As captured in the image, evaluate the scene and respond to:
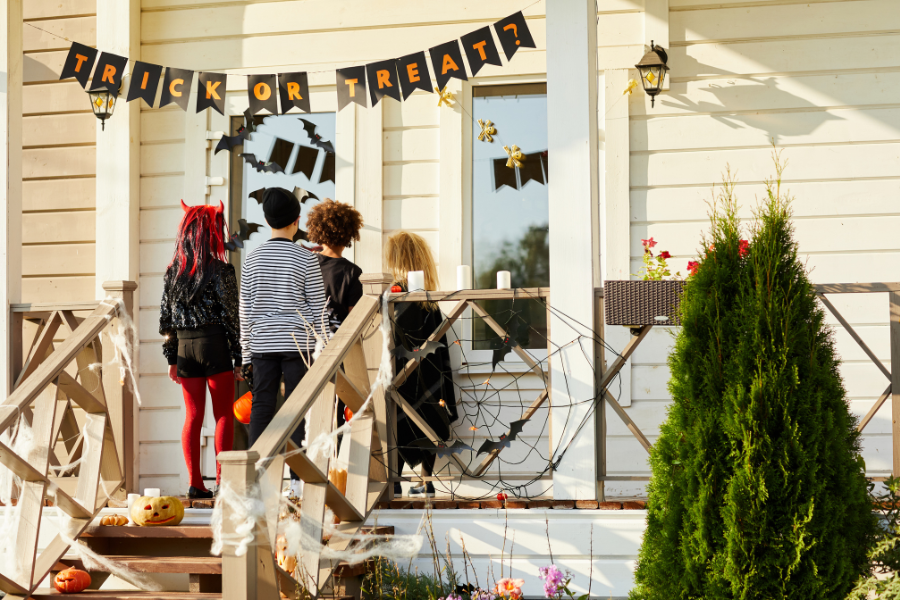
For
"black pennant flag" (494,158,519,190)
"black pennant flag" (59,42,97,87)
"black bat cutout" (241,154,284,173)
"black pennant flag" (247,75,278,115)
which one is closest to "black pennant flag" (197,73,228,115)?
"black pennant flag" (247,75,278,115)

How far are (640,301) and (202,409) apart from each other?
208 centimetres

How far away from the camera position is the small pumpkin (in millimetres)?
3504

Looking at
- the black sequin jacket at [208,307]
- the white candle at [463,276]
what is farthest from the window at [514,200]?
the black sequin jacket at [208,307]

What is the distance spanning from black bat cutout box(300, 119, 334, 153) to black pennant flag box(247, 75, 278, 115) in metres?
0.57

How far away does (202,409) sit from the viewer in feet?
12.7

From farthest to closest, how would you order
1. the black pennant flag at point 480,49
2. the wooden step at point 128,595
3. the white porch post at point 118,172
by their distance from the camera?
the white porch post at point 118,172 → the black pennant flag at point 480,49 → the wooden step at point 128,595

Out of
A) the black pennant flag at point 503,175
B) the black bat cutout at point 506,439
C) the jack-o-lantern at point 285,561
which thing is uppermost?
the black pennant flag at point 503,175

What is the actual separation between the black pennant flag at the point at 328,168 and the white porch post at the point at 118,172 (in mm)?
1182

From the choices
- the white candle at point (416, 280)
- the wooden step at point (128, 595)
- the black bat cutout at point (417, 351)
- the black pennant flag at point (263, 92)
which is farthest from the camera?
the black pennant flag at point (263, 92)

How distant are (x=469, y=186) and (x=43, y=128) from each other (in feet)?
9.15

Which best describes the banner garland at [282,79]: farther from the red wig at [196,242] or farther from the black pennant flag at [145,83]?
the red wig at [196,242]

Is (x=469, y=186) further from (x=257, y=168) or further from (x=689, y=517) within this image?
(x=689, y=517)

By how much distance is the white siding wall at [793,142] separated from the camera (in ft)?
15.0

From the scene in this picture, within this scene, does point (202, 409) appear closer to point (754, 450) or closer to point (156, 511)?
point (156, 511)
